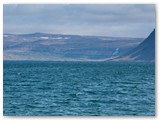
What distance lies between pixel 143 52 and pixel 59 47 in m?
1.17

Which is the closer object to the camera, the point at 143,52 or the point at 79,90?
Result: the point at 143,52

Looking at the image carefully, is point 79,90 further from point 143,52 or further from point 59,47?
point 143,52

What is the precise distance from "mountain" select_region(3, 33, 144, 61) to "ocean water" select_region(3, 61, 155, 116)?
10cm

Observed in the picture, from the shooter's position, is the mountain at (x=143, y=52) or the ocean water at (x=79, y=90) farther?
the ocean water at (x=79, y=90)

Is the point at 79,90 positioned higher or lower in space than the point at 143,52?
lower

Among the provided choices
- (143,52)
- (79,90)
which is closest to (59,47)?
(79,90)

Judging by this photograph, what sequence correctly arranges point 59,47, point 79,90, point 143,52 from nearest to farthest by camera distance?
point 143,52, point 59,47, point 79,90

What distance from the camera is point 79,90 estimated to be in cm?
1277

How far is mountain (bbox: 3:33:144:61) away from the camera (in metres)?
12.5

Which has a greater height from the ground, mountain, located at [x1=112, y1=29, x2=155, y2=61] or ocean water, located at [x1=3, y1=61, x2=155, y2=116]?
mountain, located at [x1=112, y1=29, x2=155, y2=61]

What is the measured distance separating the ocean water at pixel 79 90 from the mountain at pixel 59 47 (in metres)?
0.10

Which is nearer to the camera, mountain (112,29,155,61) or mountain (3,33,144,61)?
mountain (112,29,155,61)

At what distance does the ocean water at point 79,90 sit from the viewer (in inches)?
488

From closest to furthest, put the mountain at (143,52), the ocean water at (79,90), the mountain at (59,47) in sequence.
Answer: the mountain at (143,52)
the ocean water at (79,90)
the mountain at (59,47)
